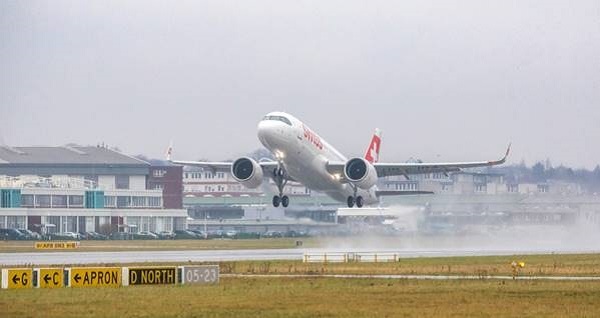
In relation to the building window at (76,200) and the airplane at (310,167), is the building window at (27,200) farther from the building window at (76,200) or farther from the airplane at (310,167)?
the airplane at (310,167)

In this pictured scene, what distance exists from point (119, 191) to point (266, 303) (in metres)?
133

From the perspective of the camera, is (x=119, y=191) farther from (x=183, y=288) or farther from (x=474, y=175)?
(x=183, y=288)

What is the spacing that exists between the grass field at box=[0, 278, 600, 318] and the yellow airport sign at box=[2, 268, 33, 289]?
1.99 meters

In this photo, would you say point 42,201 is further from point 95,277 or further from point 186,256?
point 95,277

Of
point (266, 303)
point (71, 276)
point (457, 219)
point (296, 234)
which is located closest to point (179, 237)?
point (296, 234)

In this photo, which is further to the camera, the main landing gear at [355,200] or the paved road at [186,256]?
the main landing gear at [355,200]

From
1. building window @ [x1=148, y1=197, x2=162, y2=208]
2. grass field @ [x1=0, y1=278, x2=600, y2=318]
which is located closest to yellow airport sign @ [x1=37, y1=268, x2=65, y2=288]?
grass field @ [x1=0, y1=278, x2=600, y2=318]

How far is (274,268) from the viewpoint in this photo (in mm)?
79562

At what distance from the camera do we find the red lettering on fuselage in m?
106

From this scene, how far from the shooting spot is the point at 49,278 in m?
62.1

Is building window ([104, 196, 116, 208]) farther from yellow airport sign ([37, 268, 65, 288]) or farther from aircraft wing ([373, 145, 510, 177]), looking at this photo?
yellow airport sign ([37, 268, 65, 288])

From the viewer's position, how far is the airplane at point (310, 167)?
A: 338 ft

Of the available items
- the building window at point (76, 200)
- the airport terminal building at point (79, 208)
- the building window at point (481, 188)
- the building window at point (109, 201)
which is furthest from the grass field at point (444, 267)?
the building window at point (109, 201)

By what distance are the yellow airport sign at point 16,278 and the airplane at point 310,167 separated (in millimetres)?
41783
